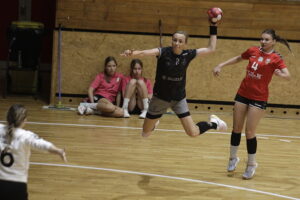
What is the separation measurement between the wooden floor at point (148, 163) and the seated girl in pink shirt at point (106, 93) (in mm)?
234

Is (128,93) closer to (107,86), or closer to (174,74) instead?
(107,86)

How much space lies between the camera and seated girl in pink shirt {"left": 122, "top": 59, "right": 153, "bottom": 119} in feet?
38.2

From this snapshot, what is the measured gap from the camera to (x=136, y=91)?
1188cm

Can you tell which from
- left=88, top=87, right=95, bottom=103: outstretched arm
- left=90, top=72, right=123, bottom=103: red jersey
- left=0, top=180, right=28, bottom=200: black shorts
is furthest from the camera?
left=90, top=72, right=123, bottom=103: red jersey

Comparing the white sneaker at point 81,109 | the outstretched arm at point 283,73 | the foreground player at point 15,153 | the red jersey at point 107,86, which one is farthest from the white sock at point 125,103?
the foreground player at point 15,153

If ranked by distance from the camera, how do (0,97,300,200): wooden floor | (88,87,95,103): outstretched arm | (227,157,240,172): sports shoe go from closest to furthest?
1. (0,97,300,200): wooden floor
2. (227,157,240,172): sports shoe
3. (88,87,95,103): outstretched arm

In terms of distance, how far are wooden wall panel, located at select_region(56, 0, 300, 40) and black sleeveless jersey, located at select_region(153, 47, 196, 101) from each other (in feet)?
16.4

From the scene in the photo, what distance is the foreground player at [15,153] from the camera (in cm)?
468

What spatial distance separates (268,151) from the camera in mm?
9352

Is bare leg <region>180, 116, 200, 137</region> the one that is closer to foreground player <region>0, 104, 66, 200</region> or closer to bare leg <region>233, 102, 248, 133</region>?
bare leg <region>233, 102, 248, 133</region>

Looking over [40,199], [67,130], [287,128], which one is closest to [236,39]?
[287,128]

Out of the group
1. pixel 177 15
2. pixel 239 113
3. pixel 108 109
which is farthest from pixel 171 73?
pixel 177 15

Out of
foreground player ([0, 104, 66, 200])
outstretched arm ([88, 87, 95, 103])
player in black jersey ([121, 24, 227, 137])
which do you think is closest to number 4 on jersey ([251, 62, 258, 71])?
player in black jersey ([121, 24, 227, 137])

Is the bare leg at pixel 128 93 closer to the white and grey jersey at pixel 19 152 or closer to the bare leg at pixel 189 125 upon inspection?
the bare leg at pixel 189 125
